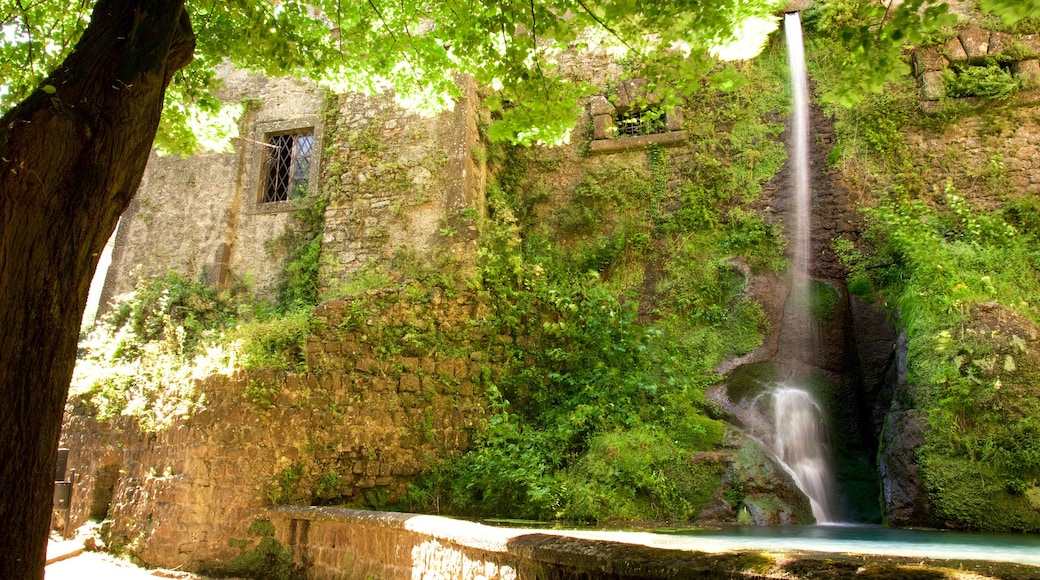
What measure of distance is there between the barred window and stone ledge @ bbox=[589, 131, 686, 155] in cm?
458

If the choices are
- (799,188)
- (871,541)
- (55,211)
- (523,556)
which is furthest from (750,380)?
(55,211)

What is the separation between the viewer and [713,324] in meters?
8.85

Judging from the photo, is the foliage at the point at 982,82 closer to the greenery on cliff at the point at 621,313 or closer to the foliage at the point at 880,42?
the greenery on cliff at the point at 621,313

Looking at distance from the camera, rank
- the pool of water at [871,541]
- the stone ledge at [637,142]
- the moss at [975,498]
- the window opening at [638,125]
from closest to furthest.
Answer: the pool of water at [871,541] → the moss at [975,498] → the stone ledge at [637,142] → the window opening at [638,125]

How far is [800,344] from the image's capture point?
8.62 meters

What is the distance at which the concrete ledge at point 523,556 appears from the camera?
2.34 metres

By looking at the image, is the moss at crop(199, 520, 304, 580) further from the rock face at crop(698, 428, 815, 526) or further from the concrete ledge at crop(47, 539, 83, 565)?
the rock face at crop(698, 428, 815, 526)

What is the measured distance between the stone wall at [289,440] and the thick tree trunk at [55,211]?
10.1 feet

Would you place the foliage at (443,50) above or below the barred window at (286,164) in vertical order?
below

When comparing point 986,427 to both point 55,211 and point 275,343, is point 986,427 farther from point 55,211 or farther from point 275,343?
point 55,211

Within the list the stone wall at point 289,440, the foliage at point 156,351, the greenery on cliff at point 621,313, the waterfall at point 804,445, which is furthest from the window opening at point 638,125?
the foliage at point 156,351

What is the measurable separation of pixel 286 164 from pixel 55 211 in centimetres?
788

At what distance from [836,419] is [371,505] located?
18.7ft

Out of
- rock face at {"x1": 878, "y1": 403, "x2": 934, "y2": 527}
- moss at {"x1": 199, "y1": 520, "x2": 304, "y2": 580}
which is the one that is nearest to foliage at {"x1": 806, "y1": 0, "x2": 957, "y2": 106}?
rock face at {"x1": 878, "y1": 403, "x2": 934, "y2": 527}
